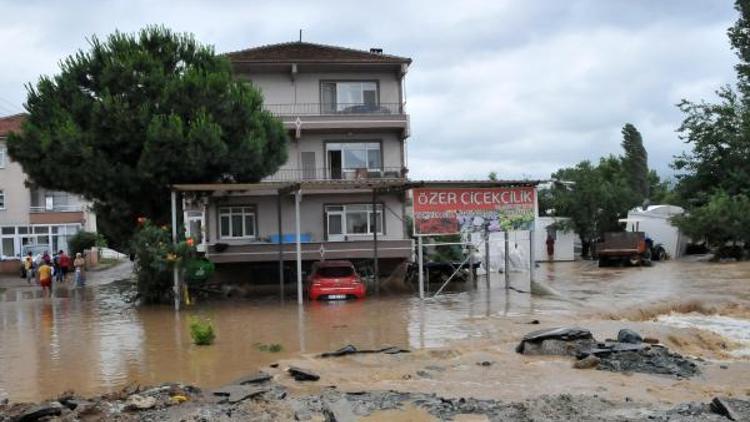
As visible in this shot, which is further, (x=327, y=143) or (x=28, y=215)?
(x=28, y=215)

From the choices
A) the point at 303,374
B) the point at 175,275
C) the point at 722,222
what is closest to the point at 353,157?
the point at 175,275

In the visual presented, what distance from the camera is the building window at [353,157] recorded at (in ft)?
113

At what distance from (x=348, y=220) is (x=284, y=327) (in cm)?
1468

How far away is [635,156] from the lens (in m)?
75.9

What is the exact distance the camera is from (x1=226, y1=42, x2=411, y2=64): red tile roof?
112 feet

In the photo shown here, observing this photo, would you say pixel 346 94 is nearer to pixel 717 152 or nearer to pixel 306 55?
pixel 306 55

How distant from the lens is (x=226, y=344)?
643 inches

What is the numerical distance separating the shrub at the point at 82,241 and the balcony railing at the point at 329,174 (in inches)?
902

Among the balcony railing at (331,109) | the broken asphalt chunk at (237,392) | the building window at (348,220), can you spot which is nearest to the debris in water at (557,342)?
the broken asphalt chunk at (237,392)

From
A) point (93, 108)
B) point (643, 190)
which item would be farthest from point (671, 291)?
point (643, 190)

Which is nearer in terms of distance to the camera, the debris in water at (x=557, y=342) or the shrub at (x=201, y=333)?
the debris in water at (x=557, y=342)

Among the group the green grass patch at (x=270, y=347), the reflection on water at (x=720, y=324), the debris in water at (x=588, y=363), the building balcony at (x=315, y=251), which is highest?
the building balcony at (x=315, y=251)

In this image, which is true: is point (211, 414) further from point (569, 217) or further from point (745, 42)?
point (745, 42)

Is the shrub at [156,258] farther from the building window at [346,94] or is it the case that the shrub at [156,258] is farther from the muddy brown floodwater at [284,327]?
the building window at [346,94]
